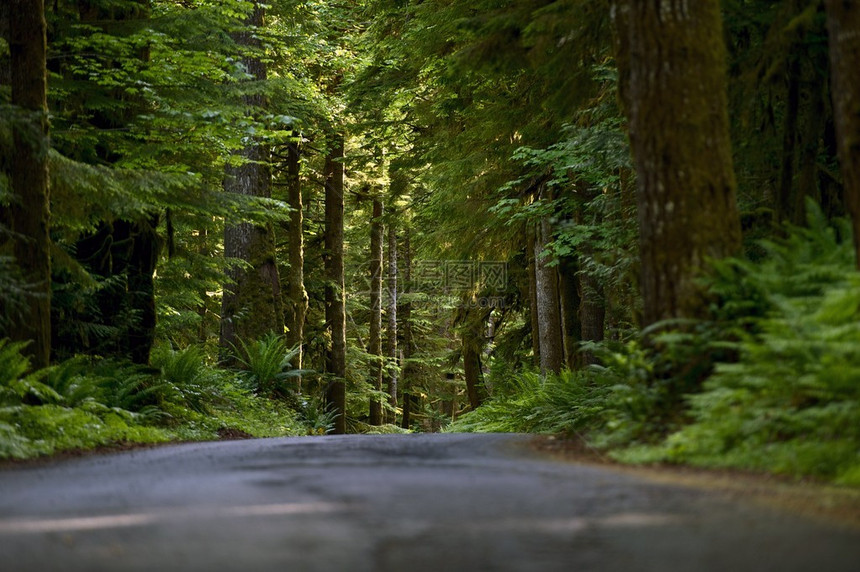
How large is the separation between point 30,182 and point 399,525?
8.77 meters

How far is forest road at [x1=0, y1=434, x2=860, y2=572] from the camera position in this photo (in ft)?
11.7

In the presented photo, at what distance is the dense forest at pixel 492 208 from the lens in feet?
23.3

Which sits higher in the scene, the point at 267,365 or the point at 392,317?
the point at 392,317

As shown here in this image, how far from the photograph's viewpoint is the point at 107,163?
45.4 ft

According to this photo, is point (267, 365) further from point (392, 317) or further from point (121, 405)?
point (392, 317)

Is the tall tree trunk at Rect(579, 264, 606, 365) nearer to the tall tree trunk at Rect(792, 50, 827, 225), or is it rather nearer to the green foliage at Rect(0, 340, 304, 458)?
the green foliage at Rect(0, 340, 304, 458)

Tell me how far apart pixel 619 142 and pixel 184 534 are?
9.81 meters

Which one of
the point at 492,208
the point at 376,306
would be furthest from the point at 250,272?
the point at 376,306

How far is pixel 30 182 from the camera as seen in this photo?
11.0 m

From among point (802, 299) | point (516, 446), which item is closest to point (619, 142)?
point (516, 446)

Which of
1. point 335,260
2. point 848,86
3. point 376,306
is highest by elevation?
point 335,260

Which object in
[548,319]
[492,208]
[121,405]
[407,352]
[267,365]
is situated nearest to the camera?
[121,405]

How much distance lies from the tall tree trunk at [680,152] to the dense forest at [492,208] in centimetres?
3

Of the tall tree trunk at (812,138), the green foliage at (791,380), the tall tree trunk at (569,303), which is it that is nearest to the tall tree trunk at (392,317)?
the tall tree trunk at (569,303)
